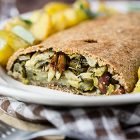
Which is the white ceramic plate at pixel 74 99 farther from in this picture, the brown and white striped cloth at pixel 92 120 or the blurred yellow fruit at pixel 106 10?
the blurred yellow fruit at pixel 106 10

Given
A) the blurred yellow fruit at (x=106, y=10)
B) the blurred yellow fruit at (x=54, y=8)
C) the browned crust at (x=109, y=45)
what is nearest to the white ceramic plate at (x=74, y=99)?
the browned crust at (x=109, y=45)

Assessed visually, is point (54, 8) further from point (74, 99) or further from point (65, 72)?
point (74, 99)

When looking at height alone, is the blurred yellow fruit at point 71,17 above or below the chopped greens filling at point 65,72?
above

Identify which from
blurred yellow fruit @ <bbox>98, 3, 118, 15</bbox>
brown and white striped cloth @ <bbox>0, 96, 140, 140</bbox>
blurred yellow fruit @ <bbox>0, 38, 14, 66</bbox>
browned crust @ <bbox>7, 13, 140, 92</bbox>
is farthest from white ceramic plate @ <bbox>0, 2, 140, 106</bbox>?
blurred yellow fruit @ <bbox>98, 3, 118, 15</bbox>

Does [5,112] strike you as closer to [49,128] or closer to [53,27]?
[49,128]

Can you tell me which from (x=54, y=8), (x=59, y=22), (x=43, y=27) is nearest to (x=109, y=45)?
(x=43, y=27)

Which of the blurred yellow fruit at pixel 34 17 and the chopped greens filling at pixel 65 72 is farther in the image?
the blurred yellow fruit at pixel 34 17

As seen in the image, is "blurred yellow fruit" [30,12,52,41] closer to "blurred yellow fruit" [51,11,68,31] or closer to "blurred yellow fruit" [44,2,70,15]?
"blurred yellow fruit" [51,11,68,31]
